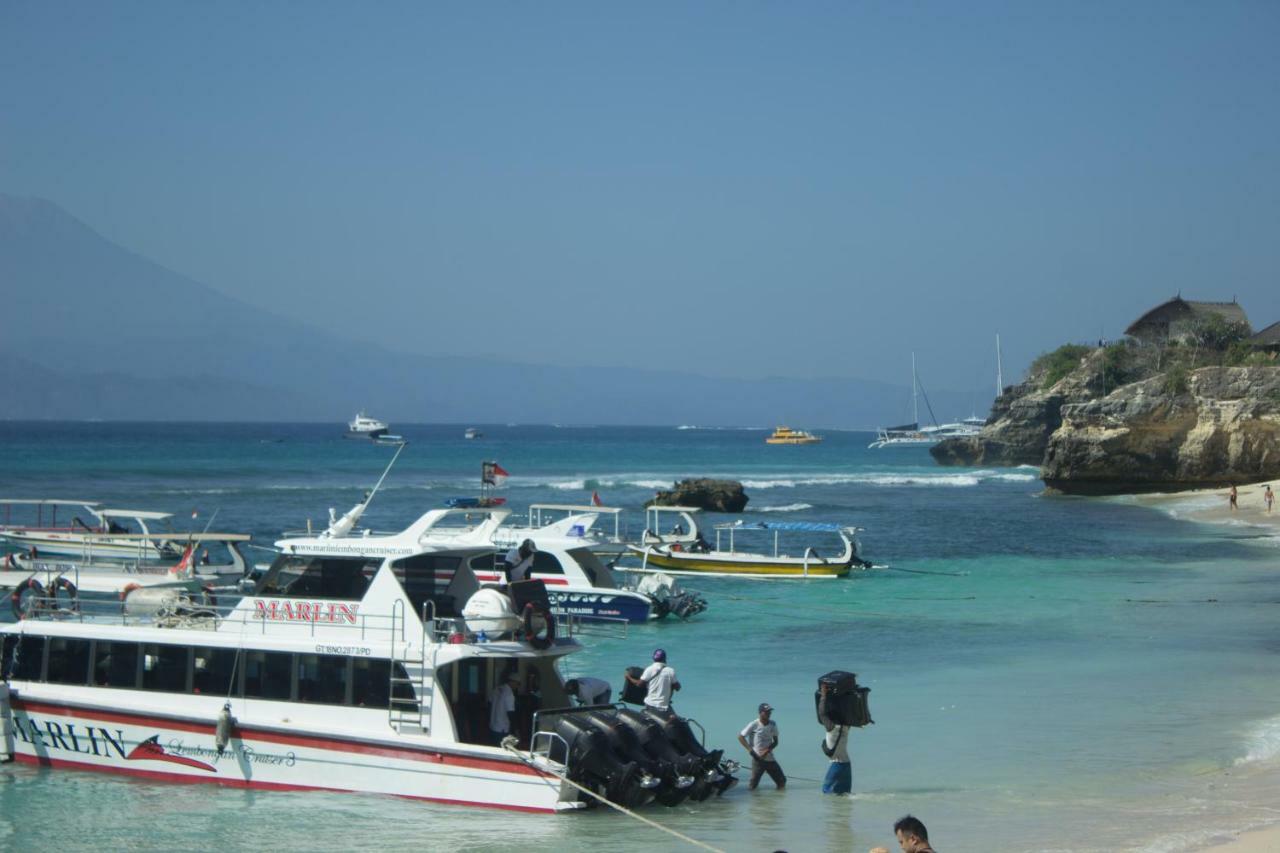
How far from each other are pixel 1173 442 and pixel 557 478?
4543cm

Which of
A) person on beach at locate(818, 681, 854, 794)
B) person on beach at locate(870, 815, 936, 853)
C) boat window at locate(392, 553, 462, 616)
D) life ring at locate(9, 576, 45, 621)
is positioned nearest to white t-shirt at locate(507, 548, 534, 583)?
boat window at locate(392, 553, 462, 616)

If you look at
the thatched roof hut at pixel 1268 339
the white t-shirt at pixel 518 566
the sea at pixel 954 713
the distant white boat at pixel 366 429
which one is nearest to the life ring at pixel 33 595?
the sea at pixel 954 713

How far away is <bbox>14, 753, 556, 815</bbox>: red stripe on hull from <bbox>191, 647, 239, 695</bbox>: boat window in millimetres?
1081

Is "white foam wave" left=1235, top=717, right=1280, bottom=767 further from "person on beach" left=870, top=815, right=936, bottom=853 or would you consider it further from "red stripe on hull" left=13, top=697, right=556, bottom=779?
"person on beach" left=870, top=815, right=936, bottom=853

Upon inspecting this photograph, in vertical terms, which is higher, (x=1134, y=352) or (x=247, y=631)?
(x=1134, y=352)

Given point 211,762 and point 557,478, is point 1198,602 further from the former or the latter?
point 557,478

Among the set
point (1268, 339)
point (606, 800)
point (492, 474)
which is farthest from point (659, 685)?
point (1268, 339)

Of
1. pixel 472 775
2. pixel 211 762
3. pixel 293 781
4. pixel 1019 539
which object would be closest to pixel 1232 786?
pixel 472 775

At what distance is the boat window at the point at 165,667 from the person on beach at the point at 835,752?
784 cm

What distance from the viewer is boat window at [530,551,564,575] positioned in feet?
102

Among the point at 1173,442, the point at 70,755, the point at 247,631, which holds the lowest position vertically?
the point at 70,755

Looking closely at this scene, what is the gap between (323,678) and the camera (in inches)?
625

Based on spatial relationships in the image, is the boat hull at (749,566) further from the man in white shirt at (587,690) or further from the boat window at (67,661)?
the boat window at (67,661)

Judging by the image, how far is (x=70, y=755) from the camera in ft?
56.2
